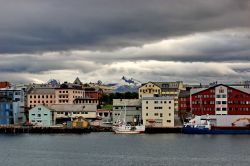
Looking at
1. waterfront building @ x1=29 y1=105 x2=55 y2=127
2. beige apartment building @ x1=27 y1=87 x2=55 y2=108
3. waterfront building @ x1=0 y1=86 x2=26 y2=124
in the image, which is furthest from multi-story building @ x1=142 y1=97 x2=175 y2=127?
beige apartment building @ x1=27 y1=87 x2=55 y2=108

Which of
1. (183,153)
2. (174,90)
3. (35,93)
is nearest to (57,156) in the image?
(183,153)

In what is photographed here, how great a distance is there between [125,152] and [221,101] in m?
35.7

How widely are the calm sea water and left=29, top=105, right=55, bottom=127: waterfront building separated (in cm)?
2003

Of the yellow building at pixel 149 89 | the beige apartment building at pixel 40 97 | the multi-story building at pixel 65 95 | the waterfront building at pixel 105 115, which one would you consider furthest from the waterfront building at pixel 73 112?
the yellow building at pixel 149 89

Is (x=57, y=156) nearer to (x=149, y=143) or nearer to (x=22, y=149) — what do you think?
(x=22, y=149)

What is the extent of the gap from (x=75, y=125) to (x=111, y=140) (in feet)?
60.4

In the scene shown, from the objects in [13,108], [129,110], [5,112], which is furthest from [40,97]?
[129,110]

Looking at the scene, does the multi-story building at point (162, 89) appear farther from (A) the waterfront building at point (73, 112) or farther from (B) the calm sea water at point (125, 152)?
(B) the calm sea water at point (125, 152)

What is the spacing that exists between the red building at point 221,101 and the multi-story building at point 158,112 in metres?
6.00

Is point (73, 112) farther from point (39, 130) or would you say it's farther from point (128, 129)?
point (128, 129)

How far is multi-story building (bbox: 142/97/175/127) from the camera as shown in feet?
263

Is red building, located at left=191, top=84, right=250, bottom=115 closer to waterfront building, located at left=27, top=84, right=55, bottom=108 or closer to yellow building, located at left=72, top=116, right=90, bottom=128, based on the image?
yellow building, located at left=72, top=116, right=90, bottom=128

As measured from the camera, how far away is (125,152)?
50812mm

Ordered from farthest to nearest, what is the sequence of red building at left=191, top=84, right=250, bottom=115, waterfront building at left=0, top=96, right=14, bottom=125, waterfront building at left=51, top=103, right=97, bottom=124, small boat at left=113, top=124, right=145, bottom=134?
waterfront building at left=0, top=96, right=14, bottom=125
waterfront building at left=51, top=103, right=97, bottom=124
red building at left=191, top=84, right=250, bottom=115
small boat at left=113, top=124, right=145, bottom=134
